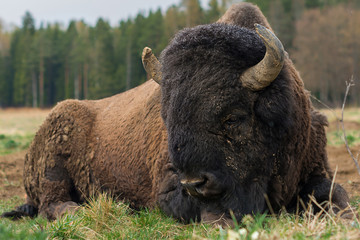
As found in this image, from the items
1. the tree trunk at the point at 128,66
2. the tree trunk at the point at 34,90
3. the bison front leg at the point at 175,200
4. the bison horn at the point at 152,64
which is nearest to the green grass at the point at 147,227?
the bison front leg at the point at 175,200

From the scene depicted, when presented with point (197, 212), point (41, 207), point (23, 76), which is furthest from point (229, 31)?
point (23, 76)

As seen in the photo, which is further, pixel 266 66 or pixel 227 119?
pixel 227 119

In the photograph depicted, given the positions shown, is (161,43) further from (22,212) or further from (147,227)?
(147,227)

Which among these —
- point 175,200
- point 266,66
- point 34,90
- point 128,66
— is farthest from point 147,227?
point 34,90

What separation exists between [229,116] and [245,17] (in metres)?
1.95

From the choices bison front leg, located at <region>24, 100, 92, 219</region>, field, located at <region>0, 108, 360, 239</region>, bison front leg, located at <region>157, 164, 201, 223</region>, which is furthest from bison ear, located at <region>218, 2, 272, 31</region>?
bison front leg, located at <region>24, 100, 92, 219</region>

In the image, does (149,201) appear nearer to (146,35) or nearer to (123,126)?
(123,126)

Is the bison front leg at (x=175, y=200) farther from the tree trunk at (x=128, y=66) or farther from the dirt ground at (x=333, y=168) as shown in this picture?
Answer: the tree trunk at (x=128, y=66)

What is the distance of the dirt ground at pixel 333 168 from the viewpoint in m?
5.96

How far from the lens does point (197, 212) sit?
4.06 meters

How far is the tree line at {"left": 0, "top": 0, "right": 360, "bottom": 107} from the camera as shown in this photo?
33.8 meters

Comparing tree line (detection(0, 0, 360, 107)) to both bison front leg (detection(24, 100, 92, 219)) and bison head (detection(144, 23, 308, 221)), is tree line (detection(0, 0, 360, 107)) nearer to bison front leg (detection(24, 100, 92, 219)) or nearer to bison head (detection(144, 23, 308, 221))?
bison front leg (detection(24, 100, 92, 219))

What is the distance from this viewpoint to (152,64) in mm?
4441

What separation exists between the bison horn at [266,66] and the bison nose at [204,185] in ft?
2.98
